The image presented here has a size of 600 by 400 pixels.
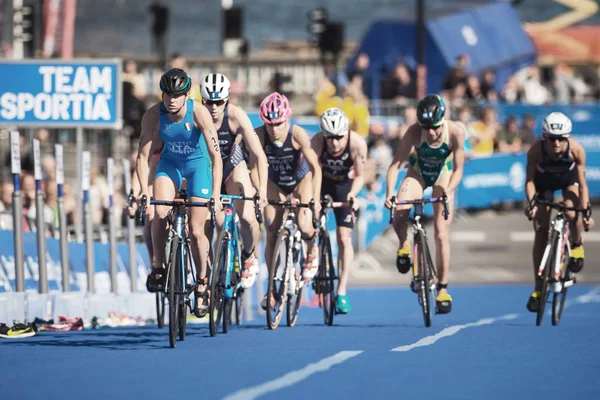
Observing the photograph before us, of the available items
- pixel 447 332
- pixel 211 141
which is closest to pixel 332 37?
pixel 447 332

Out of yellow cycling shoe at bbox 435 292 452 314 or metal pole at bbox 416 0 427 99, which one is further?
metal pole at bbox 416 0 427 99

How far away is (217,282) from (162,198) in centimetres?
113

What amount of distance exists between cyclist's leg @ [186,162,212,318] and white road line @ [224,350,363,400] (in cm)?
195

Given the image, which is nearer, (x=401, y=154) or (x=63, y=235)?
(x=401, y=154)

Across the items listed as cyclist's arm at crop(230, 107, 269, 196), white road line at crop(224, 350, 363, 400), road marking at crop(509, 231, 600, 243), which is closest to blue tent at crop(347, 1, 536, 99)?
road marking at crop(509, 231, 600, 243)

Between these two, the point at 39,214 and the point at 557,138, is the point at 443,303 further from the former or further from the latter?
the point at 39,214

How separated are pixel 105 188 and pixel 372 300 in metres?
4.23

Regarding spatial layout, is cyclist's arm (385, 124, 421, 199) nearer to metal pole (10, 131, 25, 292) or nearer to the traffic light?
metal pole (10, 131, 25, 292)

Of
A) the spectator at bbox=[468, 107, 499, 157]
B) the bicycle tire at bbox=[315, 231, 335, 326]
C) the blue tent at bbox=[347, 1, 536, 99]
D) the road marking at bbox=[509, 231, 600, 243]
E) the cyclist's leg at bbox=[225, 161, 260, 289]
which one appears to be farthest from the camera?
the blue tent at bbox=[347, 1, 536, 99]

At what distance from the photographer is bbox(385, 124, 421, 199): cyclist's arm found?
14.7 m

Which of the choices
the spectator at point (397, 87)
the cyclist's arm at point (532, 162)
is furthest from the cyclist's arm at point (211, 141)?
the spectator at point (397, 87)

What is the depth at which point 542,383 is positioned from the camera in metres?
9.39

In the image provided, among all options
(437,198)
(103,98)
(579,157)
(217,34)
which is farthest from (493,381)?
(217,34)

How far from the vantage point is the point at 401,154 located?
14797 mm
